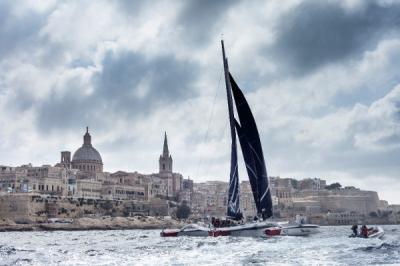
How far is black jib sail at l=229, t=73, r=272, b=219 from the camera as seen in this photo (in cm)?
5197

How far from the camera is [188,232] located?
190 ft

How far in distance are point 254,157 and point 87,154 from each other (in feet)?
451

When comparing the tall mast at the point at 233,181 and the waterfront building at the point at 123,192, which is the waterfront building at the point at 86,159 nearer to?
the waterfront building at the point at 123,192

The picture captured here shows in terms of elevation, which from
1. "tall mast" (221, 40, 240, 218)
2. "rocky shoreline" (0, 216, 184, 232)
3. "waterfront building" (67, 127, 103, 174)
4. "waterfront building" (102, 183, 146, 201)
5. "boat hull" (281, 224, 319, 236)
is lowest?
"boat hull" (281, 224, 319, 236)

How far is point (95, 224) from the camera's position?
123375 mm

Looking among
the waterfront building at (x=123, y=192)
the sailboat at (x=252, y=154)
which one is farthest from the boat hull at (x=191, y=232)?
the waterfront building at (x=123, y=192)

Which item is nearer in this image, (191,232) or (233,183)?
(233,183)

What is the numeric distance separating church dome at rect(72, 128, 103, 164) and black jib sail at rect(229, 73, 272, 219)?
135 metres

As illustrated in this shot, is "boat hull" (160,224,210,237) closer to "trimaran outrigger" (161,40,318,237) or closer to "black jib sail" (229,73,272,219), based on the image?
"trimaran outrigger" (161,40,318,237)

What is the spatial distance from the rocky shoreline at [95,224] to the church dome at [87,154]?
157 ft

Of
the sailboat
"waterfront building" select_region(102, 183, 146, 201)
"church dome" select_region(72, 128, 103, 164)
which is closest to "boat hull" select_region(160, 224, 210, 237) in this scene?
the sailboat

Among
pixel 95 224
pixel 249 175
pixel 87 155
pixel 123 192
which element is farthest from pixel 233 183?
pixel 87 155

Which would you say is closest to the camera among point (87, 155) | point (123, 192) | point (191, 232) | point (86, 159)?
point (191, 232)

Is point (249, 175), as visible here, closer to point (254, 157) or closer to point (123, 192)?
point (254, 157)
